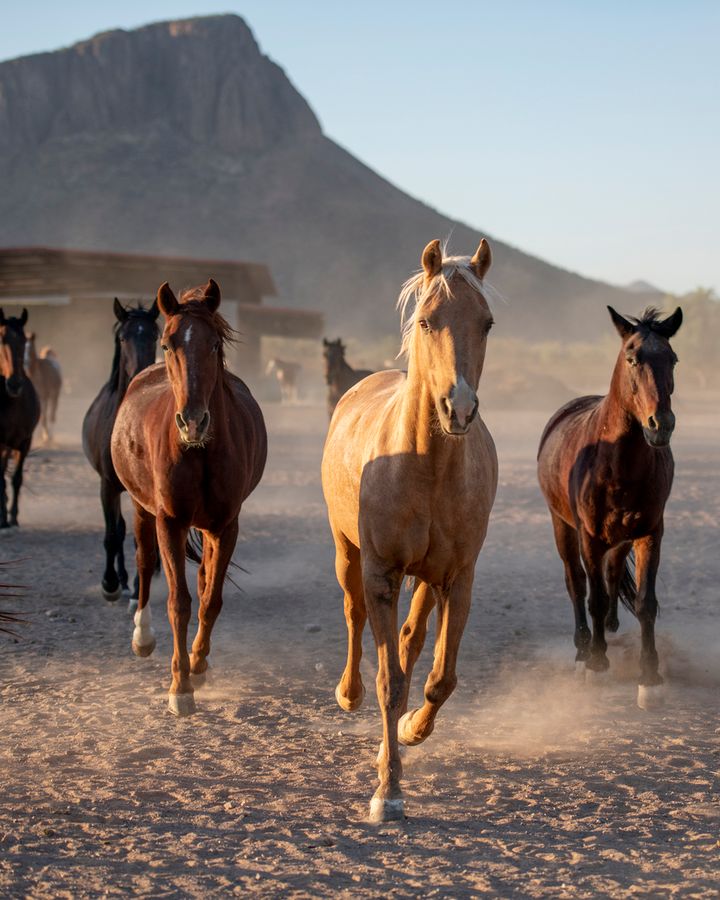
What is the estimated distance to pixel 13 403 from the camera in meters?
11.6

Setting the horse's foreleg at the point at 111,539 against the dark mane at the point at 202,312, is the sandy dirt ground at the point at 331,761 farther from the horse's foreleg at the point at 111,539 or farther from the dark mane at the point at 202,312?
the dark mane at the point at 202,312

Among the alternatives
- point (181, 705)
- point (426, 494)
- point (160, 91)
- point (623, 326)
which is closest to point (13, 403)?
point (181, 705)

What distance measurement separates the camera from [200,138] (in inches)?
4665

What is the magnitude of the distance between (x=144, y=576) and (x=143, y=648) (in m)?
0.49

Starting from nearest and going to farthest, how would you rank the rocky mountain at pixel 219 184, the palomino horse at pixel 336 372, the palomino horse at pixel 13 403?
1. the palomino horse at pixel 13 403
2. the palomino horse at pixel 336 372
3. the rocky mountain at pixel 219 184

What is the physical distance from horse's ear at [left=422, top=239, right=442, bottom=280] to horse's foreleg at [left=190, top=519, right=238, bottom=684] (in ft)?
7.78

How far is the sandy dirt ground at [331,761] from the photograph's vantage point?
11.7 feet

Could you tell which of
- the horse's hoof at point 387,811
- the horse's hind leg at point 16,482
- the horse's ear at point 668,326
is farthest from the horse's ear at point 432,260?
the horse's hind leg at point 16,482

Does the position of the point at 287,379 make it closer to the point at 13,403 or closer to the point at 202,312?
the point at 13,403

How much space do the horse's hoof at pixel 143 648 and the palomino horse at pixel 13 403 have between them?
5.37 m

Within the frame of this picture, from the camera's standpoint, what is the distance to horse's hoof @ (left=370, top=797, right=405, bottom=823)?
403 cm

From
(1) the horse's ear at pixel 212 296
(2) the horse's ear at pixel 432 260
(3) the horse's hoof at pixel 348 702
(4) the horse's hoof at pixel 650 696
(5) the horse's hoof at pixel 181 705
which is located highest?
(2) the horse's ear at pixel 432 260

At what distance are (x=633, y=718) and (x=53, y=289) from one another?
36.2 metres

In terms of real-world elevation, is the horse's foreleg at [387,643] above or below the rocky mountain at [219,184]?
below
